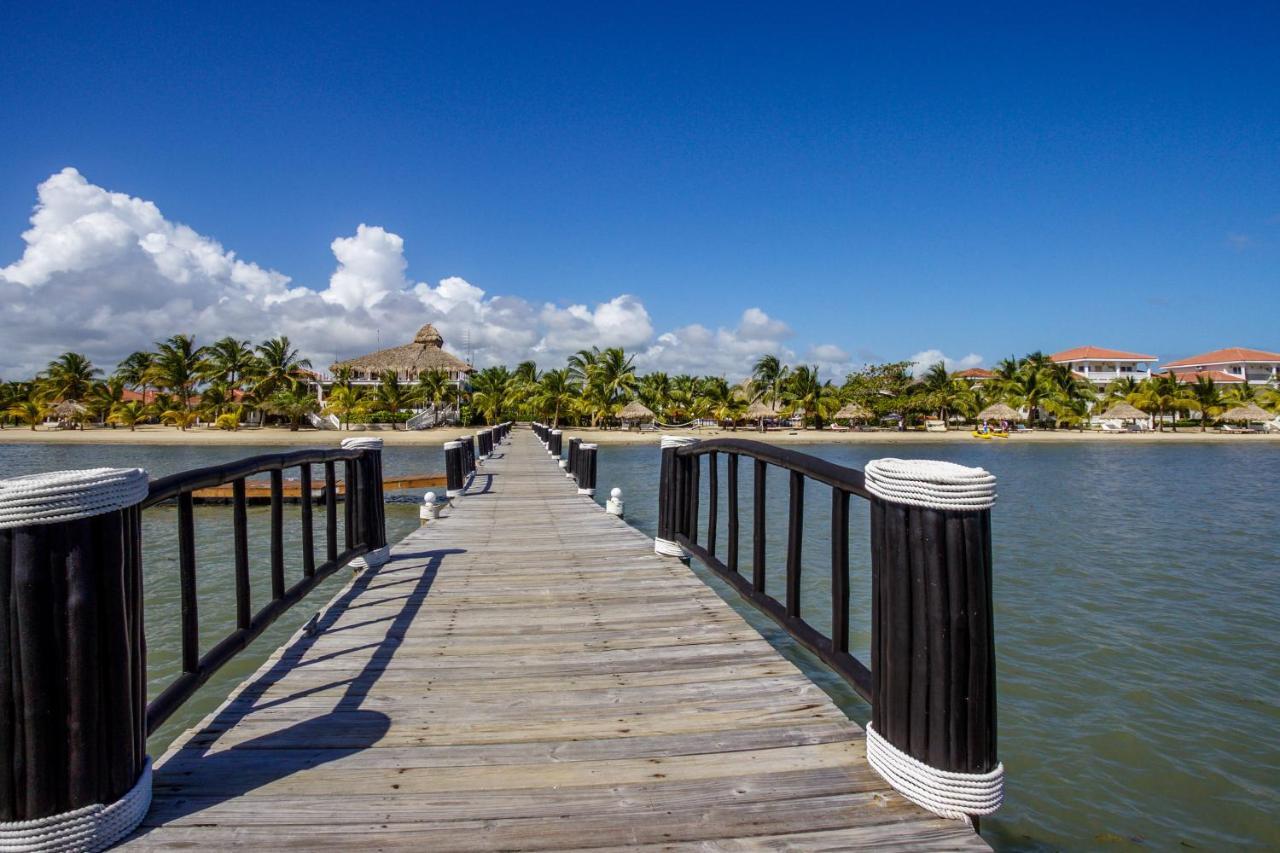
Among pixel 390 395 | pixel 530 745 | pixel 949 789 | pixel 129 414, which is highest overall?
pixel 390 395

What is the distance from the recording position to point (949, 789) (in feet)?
6.67

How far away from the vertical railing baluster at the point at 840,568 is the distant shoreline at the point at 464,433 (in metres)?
39.1

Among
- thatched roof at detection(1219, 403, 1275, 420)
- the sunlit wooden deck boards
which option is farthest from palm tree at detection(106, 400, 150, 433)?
thatched roof at detection(1219, 403, 1275, 420)

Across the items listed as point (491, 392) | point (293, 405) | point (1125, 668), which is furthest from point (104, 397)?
point (1125, 668)

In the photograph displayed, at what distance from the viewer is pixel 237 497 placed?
311cm

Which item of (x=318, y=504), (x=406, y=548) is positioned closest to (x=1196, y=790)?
(x=406, y=548)

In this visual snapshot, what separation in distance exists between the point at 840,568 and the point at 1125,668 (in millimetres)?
5247

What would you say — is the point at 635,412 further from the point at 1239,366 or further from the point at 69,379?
the point at 1239,366

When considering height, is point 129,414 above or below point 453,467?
above

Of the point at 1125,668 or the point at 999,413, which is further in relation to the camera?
the point at 999,413

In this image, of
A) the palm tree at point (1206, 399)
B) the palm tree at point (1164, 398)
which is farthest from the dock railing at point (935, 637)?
the palm tree at point (1206, 399)

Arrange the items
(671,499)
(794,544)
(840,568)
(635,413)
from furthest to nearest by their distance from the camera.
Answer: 1. (635,413)
2. (671,499)
3. (794,544)
4. (840,568)

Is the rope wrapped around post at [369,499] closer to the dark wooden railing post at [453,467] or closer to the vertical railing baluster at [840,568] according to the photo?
the vertical railing baluster at [840,568]

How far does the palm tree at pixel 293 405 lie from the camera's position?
50.5 meters
